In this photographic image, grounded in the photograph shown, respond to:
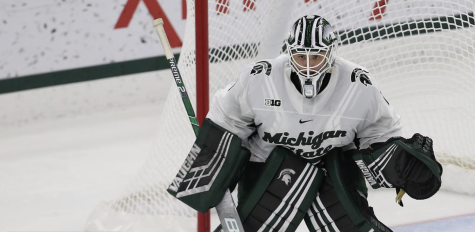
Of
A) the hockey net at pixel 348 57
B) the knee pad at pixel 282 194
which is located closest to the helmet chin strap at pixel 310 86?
the knee pad at pixel 282 194

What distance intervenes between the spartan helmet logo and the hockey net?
3.47ft

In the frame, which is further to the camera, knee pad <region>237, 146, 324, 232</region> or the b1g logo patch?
knee pad <region>237, 146, 324, 232</region>

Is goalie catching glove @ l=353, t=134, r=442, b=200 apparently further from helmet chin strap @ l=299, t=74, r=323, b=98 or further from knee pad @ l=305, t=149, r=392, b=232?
helmet chin strap @ l=299, t=74, r=323, b=98

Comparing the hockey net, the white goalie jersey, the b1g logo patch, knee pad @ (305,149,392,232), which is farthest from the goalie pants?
the hockey net

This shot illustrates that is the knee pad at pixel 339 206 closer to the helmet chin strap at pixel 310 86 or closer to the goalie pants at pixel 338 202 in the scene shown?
the goalie pants at pixel 338 202

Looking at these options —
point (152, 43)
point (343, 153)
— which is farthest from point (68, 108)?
point (343, 153)

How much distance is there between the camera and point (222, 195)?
8.64 ft

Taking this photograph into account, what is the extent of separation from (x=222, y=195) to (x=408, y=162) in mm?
626

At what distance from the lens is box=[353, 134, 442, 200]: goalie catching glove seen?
2488mm

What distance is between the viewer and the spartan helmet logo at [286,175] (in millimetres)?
2639

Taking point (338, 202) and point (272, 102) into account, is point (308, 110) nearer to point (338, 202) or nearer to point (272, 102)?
point (272, 102)

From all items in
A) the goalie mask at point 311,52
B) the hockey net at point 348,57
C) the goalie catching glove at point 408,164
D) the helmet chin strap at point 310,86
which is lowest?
the hockey net at point 348,57

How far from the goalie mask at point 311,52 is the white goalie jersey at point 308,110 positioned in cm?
8

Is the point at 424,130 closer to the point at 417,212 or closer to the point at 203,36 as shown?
the point at 417,212
